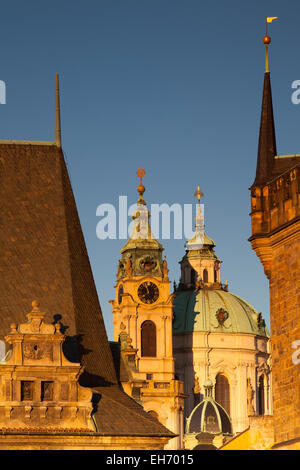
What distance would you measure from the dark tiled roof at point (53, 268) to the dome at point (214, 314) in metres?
108

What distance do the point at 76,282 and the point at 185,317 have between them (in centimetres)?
11097

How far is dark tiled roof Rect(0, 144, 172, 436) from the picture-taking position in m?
49.3

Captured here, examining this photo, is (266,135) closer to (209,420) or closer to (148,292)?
(209,420)

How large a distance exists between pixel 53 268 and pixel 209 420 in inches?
3359

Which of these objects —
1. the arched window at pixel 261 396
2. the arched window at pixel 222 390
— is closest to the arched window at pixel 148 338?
the arched window at pixel 222 390

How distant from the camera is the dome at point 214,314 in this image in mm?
160375

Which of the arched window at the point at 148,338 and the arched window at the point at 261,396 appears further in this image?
the arched window at the point at 261,396

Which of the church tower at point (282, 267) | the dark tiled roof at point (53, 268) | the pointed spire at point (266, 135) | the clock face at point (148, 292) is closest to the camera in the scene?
the church tower at point (282, 267)

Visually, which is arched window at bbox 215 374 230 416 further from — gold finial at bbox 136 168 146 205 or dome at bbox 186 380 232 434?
gold finial at bbox 136 168 146 205

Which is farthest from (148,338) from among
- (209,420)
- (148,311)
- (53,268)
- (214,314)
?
(53,268)

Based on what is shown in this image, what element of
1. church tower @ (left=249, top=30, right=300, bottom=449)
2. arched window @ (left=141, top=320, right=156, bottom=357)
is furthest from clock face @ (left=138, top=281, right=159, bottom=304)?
church tower @ (left=249, top=30, right=300, bottom=449)

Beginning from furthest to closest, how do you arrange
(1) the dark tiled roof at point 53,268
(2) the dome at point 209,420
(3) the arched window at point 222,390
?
(3) the arched window at point 222,390 < (2) the dome at point 209,420 < (1) the dark tiled roof at point 53,268

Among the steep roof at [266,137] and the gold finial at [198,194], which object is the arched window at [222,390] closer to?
the gold finial at [198,194]
